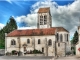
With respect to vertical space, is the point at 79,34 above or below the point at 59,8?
below

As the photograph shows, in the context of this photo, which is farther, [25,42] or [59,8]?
[25,42]

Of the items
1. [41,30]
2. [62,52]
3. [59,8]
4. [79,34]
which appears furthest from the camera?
[41,30]

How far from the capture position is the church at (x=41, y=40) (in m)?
13.3

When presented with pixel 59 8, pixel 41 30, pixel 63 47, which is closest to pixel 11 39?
pixel 41 30

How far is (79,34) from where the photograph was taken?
11.4 metres

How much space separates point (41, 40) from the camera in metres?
13.9

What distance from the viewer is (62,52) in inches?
512

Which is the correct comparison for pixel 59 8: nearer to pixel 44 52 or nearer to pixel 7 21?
pixel 7 21

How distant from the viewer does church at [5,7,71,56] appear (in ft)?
43.7

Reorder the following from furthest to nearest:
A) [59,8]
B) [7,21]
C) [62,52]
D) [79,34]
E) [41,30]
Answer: [41,30] → [62,52] → [79,34] → [7,21] → [59,8]

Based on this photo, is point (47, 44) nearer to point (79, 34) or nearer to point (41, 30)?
point (41, 30)

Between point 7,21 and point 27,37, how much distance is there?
408 centimetres

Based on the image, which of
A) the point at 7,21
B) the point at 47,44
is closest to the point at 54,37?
the point at 47,44

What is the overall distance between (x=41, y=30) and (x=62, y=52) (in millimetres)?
1577
